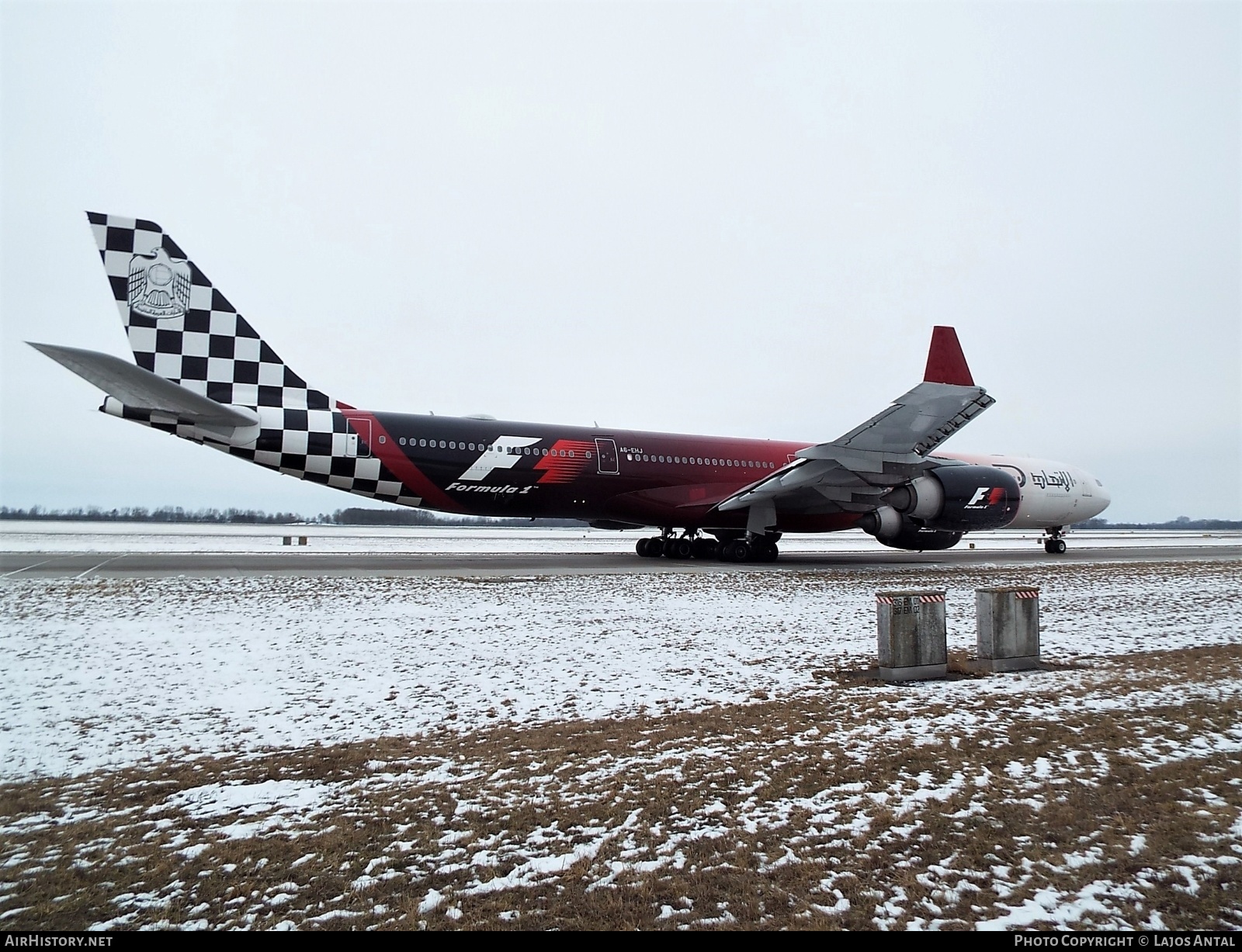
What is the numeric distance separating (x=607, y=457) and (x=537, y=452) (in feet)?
6.08

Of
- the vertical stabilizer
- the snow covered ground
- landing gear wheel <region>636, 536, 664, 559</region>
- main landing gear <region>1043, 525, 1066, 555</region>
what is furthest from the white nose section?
the vertical stabilizer

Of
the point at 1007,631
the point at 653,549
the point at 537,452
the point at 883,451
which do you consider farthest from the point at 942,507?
the point at 1007,631

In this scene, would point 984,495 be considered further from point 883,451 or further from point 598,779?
point 598,779

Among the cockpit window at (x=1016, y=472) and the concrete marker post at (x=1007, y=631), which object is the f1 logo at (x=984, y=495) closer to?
the cockpit window at (x=1016, y=472)

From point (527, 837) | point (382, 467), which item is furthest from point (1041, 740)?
point (382, 467)

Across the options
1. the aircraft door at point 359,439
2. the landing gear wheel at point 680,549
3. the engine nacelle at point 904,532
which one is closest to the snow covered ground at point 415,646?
the aircraft door at point 359,439

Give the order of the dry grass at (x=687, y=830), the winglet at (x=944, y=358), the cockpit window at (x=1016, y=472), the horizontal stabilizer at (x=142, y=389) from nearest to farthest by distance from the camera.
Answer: the dry grass at (x=687, y=830) < the horizontal stabilizer at (x=142, y=389) < the winglet at (x=944, y=358) < the cockpit window at (x=1016, y=472)

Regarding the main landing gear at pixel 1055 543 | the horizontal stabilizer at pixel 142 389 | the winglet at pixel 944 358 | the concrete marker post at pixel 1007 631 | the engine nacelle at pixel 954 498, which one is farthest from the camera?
the main landing gear at pixel 1055 543

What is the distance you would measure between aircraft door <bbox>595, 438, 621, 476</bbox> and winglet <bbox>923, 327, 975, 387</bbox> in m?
7.41

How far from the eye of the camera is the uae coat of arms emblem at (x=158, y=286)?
13.9 meters

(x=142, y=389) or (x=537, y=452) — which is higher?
(x=142, y=389)

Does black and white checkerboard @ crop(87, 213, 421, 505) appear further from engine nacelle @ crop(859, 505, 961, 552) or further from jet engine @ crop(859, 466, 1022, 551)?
jet engine @ crop(859, 466, 1022, 551)

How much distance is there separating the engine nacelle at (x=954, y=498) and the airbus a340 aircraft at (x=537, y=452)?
0.04 metres

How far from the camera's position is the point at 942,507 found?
17.8 metres
